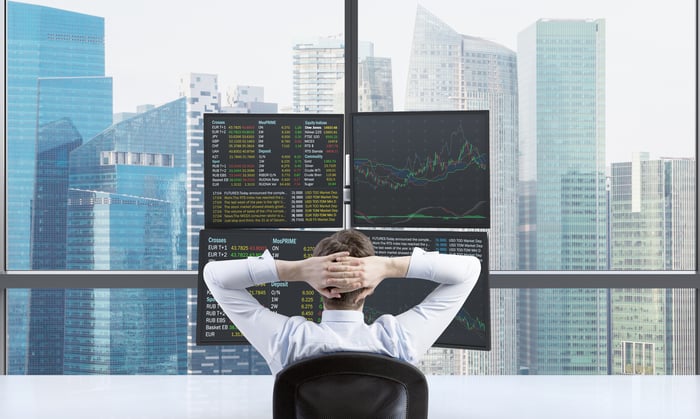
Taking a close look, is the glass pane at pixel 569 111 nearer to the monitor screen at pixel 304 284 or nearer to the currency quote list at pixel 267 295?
the monitor screen at pixel 304 284

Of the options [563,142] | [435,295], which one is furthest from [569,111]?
[435,295]

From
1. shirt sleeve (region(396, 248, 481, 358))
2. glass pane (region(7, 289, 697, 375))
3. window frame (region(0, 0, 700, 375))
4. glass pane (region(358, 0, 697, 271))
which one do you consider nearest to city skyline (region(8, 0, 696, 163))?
glass pane (region(358, 0, 697, 271))

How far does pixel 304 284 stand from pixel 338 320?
0.88 m

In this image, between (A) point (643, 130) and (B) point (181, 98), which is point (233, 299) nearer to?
(B) point (181, 98)

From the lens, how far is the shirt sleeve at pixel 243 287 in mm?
1591

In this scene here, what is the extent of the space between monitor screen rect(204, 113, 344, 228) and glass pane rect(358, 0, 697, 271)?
36.8 inches

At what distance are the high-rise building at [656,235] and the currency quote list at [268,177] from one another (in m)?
1.56

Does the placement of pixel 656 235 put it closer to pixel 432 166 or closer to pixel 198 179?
pixel 432 166

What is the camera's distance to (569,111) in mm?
3160

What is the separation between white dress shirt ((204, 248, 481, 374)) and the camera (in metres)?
1.41

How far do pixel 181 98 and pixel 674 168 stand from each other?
233 cm

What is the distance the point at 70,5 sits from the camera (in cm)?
322

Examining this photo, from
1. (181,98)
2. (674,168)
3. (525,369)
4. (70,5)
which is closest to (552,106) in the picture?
(674,168)

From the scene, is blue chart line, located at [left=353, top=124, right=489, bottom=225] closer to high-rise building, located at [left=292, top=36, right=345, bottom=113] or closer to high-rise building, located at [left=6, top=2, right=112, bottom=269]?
high-rise building, located at [left=292, top=36, right=345, bottom=113]
